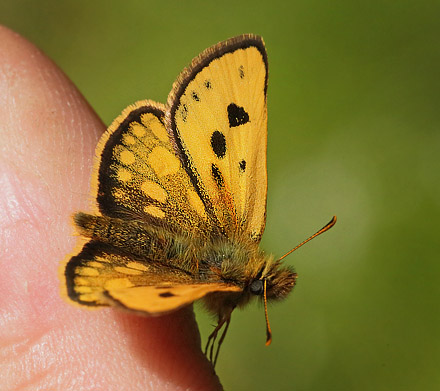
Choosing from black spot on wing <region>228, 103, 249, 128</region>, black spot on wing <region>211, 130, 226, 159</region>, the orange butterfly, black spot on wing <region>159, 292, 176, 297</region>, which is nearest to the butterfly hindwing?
black spot on wing <region>159, 292, 176, 297</region>

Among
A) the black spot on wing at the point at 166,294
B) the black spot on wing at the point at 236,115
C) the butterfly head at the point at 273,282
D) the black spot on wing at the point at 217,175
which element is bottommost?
the butterfly head at the point at 273,282

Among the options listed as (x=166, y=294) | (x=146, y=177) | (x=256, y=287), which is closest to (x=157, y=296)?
(x=166, y=294)

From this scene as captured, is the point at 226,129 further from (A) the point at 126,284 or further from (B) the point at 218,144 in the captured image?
(A) the point at 126,284

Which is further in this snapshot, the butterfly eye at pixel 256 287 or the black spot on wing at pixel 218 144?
the black spot on wing at pixel 218 144

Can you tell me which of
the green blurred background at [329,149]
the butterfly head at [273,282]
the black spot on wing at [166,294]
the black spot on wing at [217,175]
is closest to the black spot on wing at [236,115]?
the black spot on wing at [217,175]

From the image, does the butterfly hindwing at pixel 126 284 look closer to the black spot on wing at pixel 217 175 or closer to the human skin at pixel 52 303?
the human skin at pixel 52 303

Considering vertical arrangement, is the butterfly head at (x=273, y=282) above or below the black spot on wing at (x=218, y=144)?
below
